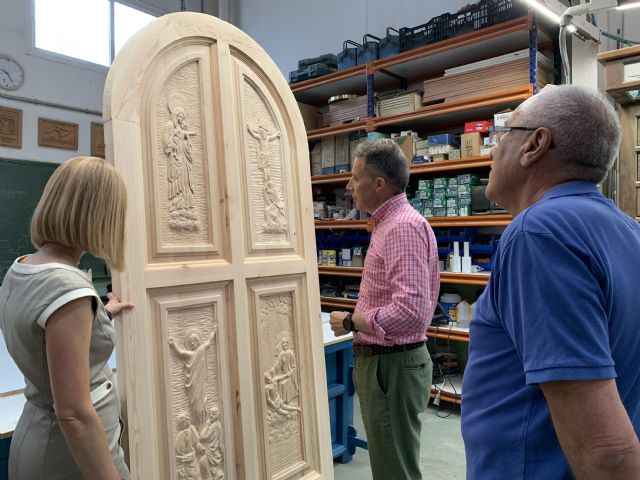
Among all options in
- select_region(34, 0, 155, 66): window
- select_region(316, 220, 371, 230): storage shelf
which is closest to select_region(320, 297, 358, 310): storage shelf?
select_region(316, 220, 371, 230): storage shelf

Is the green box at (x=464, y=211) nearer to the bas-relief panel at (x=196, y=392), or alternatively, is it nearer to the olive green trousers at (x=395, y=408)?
the olive green trousers at (x=395, y=408)

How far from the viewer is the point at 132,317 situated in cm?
124

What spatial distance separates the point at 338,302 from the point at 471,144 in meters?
1.93

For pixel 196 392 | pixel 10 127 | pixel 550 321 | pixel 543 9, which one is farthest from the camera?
pixel 10 127

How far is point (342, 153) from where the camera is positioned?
15.8 ft

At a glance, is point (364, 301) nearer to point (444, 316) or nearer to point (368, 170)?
point (368, 170)

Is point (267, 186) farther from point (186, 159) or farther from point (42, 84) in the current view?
point (42, 84)

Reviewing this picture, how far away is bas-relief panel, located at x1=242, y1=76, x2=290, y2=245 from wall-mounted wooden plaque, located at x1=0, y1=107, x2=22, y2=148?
13.7 ft

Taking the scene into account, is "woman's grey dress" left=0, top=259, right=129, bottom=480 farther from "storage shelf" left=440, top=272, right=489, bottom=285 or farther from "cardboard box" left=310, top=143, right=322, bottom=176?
"cardboard box" left=310, top=143, right=322, bottom=176

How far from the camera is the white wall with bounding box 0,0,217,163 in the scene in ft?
15.7

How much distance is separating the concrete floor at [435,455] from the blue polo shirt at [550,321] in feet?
7.02

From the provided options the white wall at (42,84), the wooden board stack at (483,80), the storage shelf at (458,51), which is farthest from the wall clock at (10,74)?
the wooden board stack at (483,80)

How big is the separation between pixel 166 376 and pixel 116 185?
1.79 feet

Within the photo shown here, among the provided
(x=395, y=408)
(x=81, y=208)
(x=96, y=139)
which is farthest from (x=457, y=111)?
(x=96, y=139)
